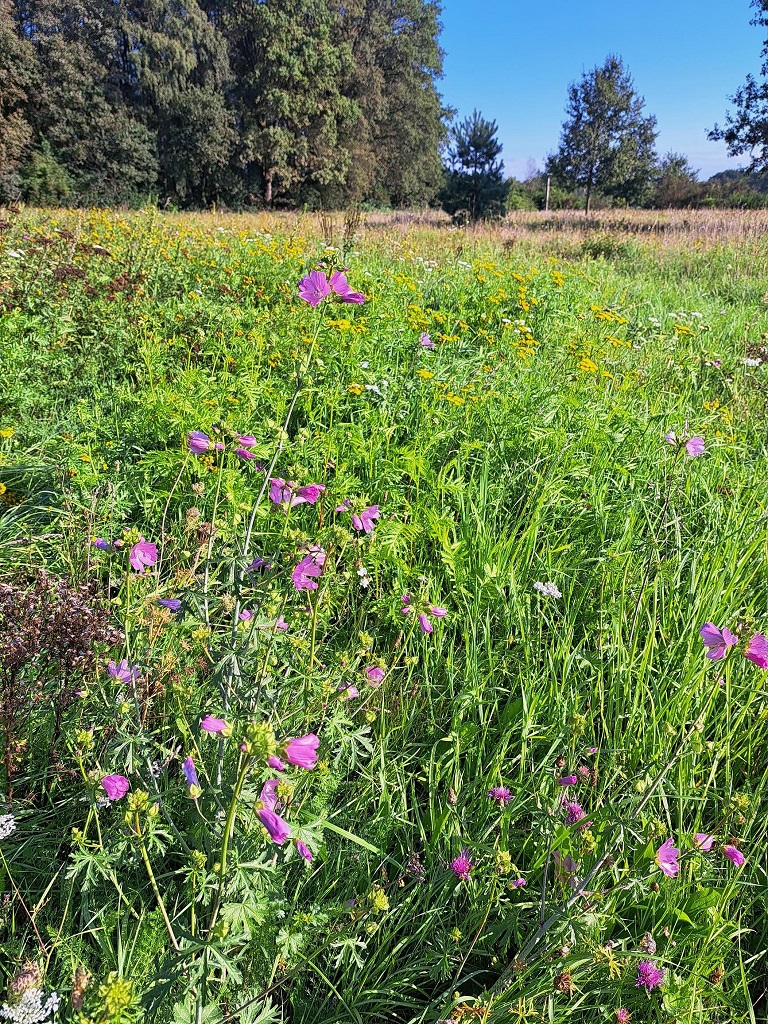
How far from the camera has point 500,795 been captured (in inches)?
48.7

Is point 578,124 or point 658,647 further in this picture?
point 578,124

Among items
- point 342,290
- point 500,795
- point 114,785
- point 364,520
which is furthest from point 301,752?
point 342,290

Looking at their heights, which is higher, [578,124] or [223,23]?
[223,23]

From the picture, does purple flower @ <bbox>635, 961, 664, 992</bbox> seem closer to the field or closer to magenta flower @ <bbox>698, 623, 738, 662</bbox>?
the field

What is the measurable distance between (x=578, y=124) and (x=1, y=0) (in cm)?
2596

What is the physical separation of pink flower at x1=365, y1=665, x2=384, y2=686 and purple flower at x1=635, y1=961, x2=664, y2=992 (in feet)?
2.10

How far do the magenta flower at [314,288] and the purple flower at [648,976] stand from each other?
1.40m

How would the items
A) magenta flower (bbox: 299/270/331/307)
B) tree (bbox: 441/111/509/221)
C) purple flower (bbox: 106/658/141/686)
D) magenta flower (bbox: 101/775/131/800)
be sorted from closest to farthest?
magenta flower (bbox: 101/775/131/800)
purple flower (bbox: 106/658/141/686)
magenta flower (bbox: 299/270/331/307)
tree (bbox: 441/111/509/221)

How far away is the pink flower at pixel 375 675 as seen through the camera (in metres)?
1.21

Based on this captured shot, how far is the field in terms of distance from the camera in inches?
38.1

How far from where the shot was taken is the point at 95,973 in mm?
991

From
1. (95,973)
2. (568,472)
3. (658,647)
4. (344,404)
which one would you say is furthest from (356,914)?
(344,404)

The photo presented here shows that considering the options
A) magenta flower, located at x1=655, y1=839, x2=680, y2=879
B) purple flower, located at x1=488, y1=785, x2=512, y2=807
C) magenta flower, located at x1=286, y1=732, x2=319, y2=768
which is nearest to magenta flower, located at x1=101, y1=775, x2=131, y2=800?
magenta flower, located at x1=286, y1=732, x2=319, y2=768

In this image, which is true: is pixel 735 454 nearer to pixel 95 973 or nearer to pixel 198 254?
pixel 95 973
